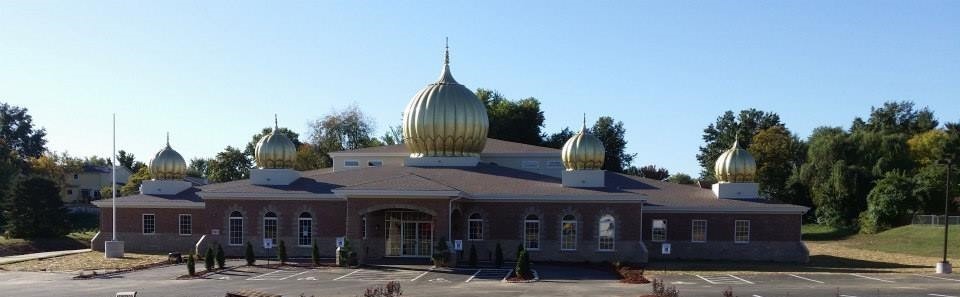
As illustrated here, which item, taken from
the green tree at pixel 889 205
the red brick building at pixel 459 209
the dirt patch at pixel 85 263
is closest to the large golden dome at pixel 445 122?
the red brick building at pixel 459 209

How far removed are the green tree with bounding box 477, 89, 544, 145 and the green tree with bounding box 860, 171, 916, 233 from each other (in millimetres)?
31919

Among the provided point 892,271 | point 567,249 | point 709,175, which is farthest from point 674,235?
point 709,175

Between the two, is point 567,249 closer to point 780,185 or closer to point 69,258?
point 69,258

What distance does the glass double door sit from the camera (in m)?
45.8

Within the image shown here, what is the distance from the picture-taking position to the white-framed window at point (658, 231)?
48344mm

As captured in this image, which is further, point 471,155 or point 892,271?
point 471,155

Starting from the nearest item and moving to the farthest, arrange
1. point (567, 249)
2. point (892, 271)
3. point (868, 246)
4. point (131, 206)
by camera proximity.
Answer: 1. point (892, 271)
2. point (567, 249)
3. point (131, 206)
4. point (868, 246)

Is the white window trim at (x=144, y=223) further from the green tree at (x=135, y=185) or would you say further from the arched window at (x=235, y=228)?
the green tree at (x=135, y=185)

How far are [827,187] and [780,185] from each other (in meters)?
10.1

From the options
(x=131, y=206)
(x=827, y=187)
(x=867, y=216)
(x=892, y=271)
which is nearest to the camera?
(x=892, y=271)

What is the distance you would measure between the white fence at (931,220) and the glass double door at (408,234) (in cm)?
3654

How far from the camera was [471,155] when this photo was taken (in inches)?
2085

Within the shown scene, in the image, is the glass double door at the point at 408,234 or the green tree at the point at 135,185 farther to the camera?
the green tree at the point at 135,185

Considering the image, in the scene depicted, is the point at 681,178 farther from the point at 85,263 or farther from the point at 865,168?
the point at 85,263
